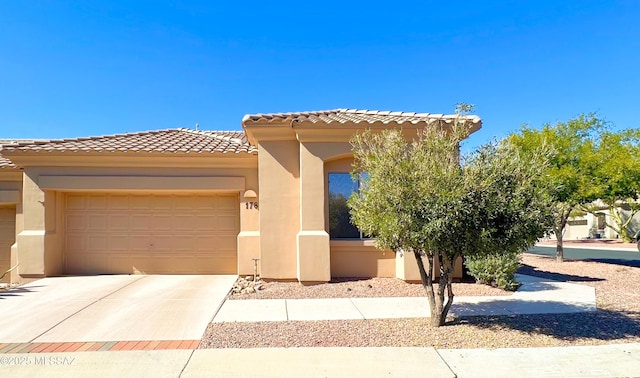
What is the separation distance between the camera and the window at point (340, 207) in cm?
1057

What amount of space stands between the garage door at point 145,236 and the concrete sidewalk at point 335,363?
20.8ft

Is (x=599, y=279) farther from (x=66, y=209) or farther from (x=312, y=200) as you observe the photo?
(x=66, y=209)

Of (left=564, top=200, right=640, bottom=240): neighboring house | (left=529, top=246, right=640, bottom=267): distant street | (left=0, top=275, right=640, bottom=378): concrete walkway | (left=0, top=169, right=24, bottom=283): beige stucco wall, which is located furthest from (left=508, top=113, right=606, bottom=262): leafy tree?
(left=564, top=200, right=640, bottom=240): neighboring house

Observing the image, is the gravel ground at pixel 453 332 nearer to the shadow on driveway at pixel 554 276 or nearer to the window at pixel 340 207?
the shadow on driveway at pixel 554 276

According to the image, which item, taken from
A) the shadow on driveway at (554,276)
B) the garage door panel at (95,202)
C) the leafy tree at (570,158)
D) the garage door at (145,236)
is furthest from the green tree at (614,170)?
the garage door panel at (95,202)

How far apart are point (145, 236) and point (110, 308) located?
4.16m

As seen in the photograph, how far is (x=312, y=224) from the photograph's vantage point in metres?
10.0

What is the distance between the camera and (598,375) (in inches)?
190

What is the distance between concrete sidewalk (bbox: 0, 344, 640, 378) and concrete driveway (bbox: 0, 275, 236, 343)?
33.4 inches

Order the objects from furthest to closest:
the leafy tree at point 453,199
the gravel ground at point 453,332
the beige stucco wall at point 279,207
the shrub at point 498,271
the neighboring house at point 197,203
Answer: the beige stucco wall at point 279,207 < the neighboring house at point 197,203 < the shrub at point 498,271 < the gravel ground at point 453,332 < the leafy tree at point 453,199

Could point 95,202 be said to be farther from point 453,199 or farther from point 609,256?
point 609,256

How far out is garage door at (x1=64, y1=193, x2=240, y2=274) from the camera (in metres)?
11.7

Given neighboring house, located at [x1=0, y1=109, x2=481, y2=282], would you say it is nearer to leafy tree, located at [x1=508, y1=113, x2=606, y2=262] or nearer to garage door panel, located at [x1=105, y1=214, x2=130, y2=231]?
garage door panel, located at [x1=105, y1=214, x2=130, y2=231]

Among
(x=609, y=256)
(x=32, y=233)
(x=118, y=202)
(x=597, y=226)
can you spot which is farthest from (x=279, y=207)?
(x=597, y=226)
